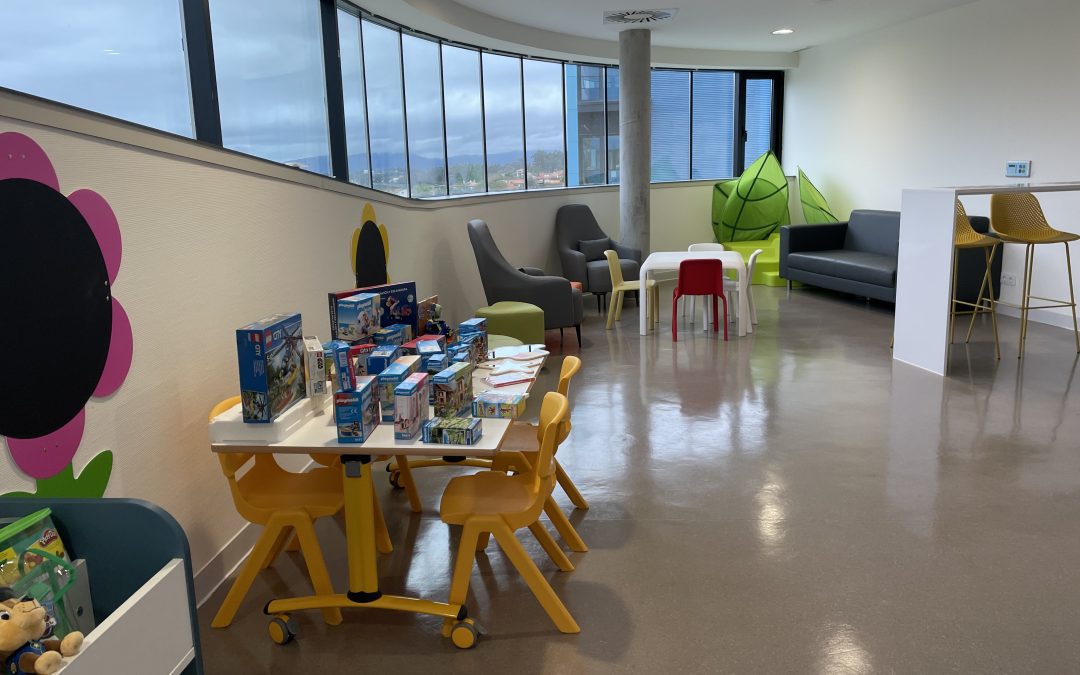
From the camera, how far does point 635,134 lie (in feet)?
29.7

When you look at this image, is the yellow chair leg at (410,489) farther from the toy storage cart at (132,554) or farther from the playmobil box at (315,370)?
the toy storage cart at (132,554)

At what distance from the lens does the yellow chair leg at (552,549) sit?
3.07 m

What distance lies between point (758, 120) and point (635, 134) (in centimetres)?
351

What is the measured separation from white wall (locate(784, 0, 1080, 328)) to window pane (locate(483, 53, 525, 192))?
4176 millimetres

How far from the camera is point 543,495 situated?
2.76 meters

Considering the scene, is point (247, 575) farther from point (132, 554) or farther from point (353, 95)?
point (353, 95)

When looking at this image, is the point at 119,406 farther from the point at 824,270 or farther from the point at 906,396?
the point at 824,270

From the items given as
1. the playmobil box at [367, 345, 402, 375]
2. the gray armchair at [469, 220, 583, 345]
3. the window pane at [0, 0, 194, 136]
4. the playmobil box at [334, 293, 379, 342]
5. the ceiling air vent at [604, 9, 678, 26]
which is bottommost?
the gray armchair at [469, 220, 583, 345]

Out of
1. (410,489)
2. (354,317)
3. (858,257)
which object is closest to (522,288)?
(410,489)

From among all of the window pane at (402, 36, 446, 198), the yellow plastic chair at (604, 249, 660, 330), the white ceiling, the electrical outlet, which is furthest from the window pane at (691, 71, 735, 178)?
the window pane at (402, 36, 446, 198)

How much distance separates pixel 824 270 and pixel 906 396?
12.7 feet

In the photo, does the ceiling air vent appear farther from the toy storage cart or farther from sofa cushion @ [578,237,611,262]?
the toy storage cart

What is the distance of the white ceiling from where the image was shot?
7.73 meters

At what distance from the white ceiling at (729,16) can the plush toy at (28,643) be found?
6940 millimetres
